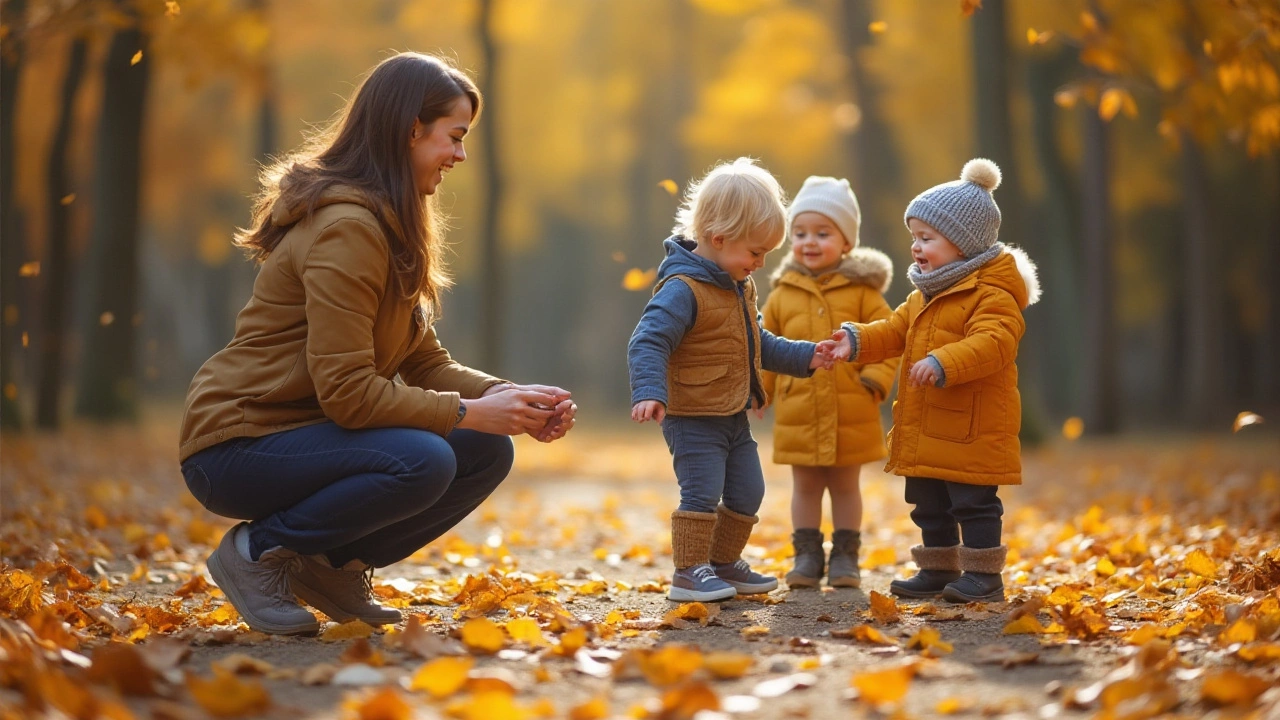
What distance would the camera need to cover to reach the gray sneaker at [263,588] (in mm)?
3680

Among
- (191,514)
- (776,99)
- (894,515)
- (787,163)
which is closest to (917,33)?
(776,99)

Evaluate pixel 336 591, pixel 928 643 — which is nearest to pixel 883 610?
pixel 928 643

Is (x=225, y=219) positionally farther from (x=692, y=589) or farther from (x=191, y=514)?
(x=692, y=589)

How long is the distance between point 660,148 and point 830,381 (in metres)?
22.7

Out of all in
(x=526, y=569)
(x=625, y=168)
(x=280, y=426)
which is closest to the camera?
(x=280, y=426)

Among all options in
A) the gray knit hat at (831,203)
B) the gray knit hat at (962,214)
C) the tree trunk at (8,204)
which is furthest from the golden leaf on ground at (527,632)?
the tree trunk at (8,204)

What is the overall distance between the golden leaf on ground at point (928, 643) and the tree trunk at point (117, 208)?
1137cm

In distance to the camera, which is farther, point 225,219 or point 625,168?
point 625,168

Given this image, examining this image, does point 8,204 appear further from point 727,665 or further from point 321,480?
point 727,665

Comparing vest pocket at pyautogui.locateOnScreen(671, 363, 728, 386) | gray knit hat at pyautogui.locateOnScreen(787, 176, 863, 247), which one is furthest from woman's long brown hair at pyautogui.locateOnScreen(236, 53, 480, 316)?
gray knit hat at pyautogui.locateOnScreen(787, 176, 863, 247)

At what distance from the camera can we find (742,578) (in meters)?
4.67

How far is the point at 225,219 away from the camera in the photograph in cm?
2667

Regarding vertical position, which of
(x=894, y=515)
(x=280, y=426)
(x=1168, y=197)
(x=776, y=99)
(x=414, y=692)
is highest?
(x=776, y=99)

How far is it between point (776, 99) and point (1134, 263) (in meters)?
6.97
